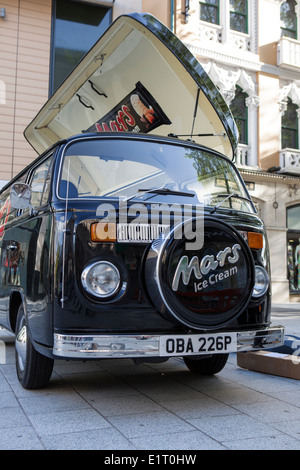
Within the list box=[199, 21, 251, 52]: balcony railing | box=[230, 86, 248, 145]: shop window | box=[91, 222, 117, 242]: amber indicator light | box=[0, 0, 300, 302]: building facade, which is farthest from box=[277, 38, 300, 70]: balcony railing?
box=[91, 222, 117, 242]: amber indicator light

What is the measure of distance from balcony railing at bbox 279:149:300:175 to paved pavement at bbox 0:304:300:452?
1203 centimetres

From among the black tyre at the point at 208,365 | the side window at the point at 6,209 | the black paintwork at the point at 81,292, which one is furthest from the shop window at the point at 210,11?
the black paintwork at the point at 81,292

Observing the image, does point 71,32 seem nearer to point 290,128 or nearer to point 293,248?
point 290,128

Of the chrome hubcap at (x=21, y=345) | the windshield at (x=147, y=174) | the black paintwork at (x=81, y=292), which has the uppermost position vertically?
the windshield at (x=147, y=174)

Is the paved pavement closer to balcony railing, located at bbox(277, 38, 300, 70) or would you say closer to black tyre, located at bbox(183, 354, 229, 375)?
black tyre, located at bbox(183, 354, 229, 375)

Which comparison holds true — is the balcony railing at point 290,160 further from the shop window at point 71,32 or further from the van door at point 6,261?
the van door at point 6,261

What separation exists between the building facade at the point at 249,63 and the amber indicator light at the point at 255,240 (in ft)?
35.0

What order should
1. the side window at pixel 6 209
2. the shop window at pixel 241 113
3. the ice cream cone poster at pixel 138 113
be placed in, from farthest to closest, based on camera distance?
the shop window at pixel 241 113
the ice cream cone poster at pixel 138 113
the side window at pixel 6 209

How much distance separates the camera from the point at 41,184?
13.8 feet

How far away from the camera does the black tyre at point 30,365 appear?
3805 millimetres

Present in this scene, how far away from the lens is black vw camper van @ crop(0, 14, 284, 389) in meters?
3.24

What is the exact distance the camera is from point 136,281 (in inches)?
133

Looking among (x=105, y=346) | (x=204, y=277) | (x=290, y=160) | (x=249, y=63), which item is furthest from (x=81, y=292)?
(x=249, y=63)
